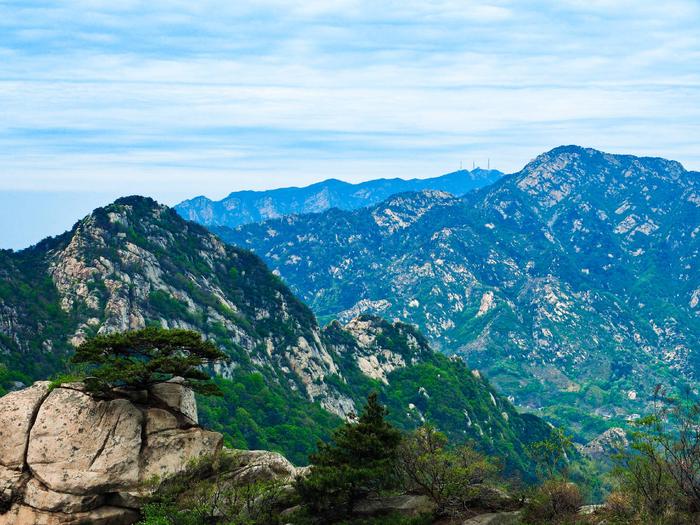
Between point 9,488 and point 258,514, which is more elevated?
point 9,488

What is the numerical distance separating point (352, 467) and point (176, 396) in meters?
18.7

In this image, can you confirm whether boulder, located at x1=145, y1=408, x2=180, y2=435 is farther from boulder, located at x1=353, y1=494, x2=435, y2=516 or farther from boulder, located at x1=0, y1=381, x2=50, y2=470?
boulder, located at x1=353, y1=494, x2=435, y2=516

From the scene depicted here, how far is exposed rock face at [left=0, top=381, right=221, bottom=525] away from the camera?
5938 centimetres

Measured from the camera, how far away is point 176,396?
68.1 meters

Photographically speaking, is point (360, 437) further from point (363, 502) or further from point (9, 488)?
point (9, 488)

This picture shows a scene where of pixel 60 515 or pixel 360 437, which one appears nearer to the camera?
pixel 60 515

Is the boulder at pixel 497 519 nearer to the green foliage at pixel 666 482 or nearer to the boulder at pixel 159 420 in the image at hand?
the green foliage at pixel 666 482

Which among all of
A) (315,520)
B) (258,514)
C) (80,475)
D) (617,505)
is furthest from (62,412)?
(617,505)

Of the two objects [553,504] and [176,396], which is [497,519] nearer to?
[553,504]

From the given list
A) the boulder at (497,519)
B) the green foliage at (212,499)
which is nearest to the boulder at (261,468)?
the green foliage at (212,499)

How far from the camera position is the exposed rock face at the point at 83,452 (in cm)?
5938

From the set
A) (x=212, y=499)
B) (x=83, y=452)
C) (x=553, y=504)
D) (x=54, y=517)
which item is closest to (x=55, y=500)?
(x=54, y=517)

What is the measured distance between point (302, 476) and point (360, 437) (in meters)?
6.85

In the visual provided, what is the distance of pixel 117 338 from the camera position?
65875 mm
